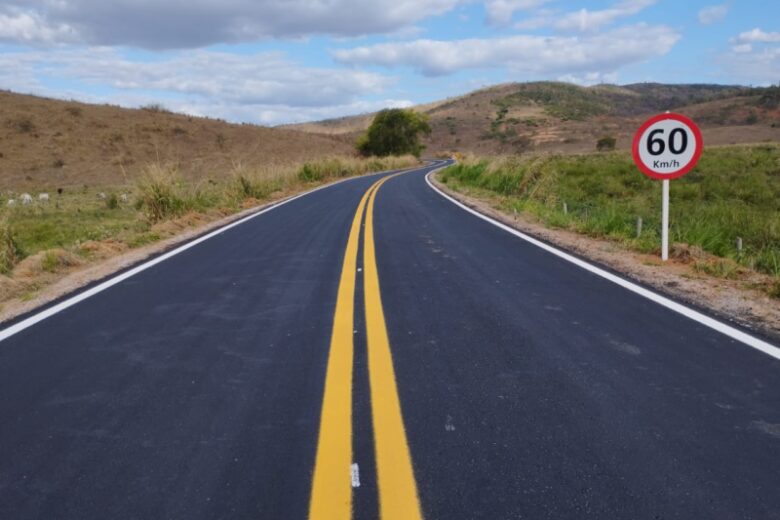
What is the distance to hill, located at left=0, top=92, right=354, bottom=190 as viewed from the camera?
3712cm

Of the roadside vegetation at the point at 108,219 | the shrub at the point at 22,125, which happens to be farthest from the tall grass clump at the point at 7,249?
the shrub at the point at 22,125

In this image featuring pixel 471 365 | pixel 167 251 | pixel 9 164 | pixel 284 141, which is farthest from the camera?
pixel 284 141

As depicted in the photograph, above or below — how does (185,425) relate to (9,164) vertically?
below

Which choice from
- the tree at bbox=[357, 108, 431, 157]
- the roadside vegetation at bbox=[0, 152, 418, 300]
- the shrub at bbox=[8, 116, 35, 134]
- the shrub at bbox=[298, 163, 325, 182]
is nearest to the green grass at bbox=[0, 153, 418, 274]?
the roadside vegetation at bbox=[0, 152, 418, 300]

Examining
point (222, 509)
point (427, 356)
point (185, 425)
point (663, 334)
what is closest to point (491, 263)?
point (663, 334)

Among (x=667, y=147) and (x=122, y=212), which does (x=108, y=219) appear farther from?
(x=667, y=147)

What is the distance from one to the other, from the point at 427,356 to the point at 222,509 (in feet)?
6.44

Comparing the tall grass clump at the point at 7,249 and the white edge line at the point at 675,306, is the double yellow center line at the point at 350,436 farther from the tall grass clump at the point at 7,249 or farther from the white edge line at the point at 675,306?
the tall grass clump at the point at 7,249

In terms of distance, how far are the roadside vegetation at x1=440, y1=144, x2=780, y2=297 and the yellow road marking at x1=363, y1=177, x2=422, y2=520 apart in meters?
4.04

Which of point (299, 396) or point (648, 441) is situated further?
point (299, 396)

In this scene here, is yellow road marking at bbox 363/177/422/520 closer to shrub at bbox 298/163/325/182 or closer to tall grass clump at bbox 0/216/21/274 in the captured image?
tall grass clump at bbox 0/216/21/274

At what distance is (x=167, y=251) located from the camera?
9.32 metres

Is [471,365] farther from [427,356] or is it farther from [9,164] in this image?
[9,164]

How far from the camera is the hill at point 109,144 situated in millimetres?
37125
